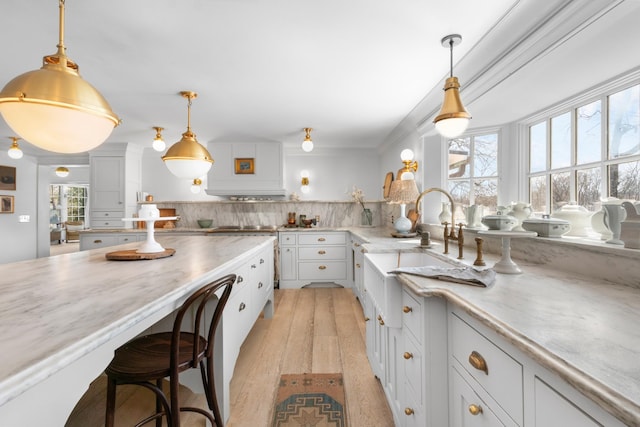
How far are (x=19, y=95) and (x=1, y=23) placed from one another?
135 cm

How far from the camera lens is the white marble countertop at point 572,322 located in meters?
0.51

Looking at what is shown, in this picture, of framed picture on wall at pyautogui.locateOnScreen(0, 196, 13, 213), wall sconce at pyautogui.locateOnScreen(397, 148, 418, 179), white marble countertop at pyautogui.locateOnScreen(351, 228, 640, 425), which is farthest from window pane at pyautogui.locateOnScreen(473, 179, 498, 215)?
framed picture on wall at pyautogui.locateOnScreen(0, 196, 13, 213)

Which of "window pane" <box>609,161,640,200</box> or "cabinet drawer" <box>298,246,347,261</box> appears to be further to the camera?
"cabinet drawer" <box>298,246,347,261</box>

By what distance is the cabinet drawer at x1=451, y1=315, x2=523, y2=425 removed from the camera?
75 cm

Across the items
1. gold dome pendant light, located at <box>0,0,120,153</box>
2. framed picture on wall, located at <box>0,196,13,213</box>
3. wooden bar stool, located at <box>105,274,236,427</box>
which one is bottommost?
wooden bar stool, located at <box>105,274,236,427</box>

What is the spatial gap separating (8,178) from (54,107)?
6562mm

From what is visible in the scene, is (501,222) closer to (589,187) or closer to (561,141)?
(589,187)

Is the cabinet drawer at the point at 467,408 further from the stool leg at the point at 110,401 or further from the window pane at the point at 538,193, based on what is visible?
the window pane at the point at 538,193

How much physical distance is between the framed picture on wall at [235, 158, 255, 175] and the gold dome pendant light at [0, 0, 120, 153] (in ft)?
11.9

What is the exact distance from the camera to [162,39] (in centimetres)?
194

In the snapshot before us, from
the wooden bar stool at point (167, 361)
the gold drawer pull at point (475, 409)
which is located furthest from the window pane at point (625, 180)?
the wooden bar stool at point (167, 361)

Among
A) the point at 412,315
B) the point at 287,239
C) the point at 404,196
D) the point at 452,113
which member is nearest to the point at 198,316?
the point at 412,315

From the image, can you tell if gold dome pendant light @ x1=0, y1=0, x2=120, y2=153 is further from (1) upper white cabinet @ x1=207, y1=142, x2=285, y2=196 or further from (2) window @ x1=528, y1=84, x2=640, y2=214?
(1) upper white cabinet @ x1=207, y1=142, x2=285, y2=196

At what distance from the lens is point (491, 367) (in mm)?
854
